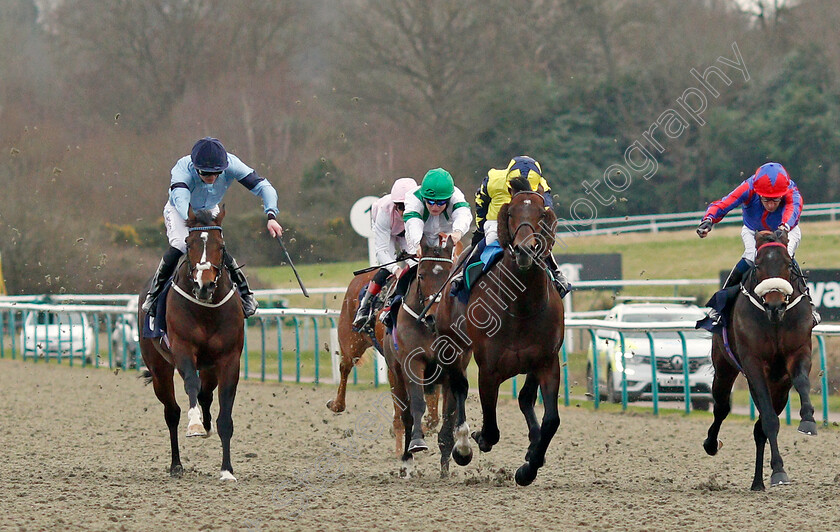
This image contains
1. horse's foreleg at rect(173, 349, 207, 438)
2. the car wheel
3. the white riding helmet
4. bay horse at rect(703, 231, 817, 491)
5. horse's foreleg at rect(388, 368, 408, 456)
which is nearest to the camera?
horse's foreleg at rect(173, 349, 207, 438)

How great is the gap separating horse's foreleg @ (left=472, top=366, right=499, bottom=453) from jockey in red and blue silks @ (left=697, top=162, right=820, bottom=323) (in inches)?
67.3

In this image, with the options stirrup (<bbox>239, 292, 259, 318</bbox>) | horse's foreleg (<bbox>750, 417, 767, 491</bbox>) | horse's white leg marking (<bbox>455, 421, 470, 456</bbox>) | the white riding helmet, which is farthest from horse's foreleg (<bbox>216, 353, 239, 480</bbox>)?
horse's foreleg (<bbox>750, 417, 767, 491</bbox>)

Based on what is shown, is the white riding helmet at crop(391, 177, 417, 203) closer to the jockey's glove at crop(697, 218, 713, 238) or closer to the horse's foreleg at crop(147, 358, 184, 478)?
the horse's foreleg at crop(147, 358, 184, 478)

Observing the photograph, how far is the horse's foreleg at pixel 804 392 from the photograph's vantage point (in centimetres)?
733

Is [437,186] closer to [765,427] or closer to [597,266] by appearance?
[765,427]

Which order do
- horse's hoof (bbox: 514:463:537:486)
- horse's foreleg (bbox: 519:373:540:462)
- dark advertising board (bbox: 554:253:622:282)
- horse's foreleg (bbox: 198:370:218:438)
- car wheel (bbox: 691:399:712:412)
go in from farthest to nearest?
dark advertising board (bbox: 554:253:622:282) → car wheel (bbox: 691:399:712:412) → horse's foreleg (bbox: 198:370:218:438) → horse's foreleg (bbox: 519:373:540:462) → horse's hoof (bbox: 514:463:537:486)

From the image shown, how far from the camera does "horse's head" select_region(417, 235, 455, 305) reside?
26.4ft

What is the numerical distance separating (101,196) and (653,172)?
1407 centimetres

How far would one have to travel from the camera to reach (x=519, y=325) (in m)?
7.11

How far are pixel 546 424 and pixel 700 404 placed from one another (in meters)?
7.27

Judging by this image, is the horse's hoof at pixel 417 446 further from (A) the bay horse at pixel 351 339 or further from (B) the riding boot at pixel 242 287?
(A) the bay horse at pixel 351 339

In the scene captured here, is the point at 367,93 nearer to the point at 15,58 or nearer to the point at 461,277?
the point at 15,58

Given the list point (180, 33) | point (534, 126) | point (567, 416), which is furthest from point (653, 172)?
point (567, 416)

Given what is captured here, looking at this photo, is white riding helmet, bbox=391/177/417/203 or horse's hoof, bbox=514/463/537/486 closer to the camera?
horse's hoof, bbox=514/463/537/486
